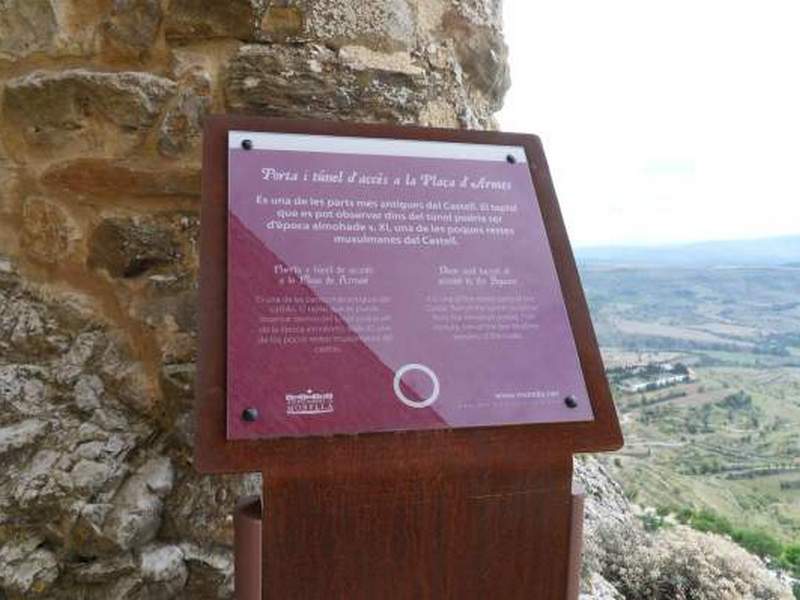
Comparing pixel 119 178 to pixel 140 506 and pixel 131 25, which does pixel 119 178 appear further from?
pixel 140 506

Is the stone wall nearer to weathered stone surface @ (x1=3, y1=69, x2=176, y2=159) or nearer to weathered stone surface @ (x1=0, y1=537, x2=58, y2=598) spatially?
weathered stone surface @ (x1=3, y1=69, x2=176, y2=159)

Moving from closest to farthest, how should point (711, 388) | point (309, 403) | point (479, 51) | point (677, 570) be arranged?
point (309, 403), point (479, 51), point (677, 570), point (711, 388)

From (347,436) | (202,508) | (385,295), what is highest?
(385,295)

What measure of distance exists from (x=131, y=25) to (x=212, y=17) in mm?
200

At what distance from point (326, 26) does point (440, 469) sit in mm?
1141

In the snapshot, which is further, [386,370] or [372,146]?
[372,146]

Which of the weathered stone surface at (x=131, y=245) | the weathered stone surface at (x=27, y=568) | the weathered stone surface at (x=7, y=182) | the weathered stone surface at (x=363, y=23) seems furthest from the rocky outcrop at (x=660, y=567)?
the weathered stone surface at (x=7, y=182)

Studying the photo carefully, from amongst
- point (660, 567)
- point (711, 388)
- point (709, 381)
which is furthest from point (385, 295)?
point (709, 381)

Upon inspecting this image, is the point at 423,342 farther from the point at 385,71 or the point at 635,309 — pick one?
the point at 635,309

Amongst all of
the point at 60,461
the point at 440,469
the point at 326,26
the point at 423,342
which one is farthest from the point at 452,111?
the point at 60,461

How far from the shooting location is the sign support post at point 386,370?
1.04 metres

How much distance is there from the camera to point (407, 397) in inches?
42.6

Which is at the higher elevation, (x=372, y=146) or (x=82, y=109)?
(x=82, y=109)

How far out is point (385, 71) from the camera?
172cm
